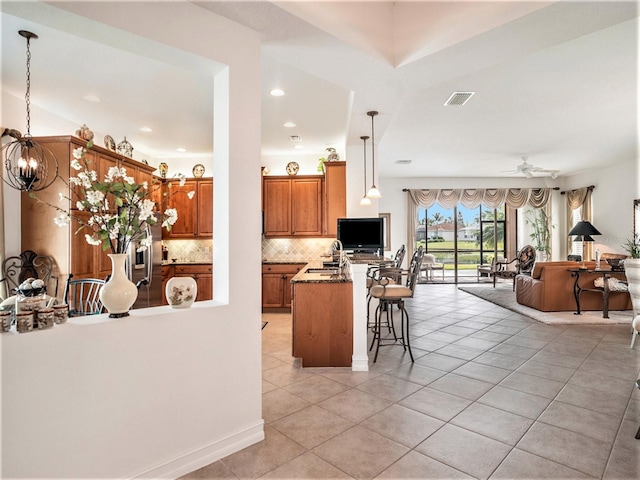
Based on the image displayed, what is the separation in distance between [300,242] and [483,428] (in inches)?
184

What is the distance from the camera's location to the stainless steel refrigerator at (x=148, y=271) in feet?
16.5

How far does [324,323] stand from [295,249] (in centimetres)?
333

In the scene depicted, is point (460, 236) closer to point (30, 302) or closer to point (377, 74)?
point (377, 74)

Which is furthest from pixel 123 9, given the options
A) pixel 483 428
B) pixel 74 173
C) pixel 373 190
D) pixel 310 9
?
pixel 373 190

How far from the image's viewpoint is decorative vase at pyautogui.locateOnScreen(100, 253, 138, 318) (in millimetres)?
1772

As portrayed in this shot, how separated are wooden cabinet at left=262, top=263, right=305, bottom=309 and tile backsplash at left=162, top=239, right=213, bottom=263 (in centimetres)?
Result: 138

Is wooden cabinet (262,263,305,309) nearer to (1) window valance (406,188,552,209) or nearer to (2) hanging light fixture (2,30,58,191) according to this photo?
(2) hanging light fixture (2,30,58,191)

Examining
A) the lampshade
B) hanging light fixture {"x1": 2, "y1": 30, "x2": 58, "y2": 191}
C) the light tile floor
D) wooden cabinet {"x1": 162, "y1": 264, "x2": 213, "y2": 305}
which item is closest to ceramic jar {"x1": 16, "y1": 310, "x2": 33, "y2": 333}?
the light tile floor

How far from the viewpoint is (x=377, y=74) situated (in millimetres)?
2941

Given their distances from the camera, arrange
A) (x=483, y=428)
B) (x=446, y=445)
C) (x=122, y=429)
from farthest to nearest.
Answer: (x=483, y=428)
(x=446, y=445)
(x=122, y=429)

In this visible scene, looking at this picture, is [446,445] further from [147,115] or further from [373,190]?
[147,115]

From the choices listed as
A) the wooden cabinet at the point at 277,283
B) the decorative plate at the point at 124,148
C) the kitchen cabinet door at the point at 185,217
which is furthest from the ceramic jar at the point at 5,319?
the kitchen cabinet door at the point at 185,217

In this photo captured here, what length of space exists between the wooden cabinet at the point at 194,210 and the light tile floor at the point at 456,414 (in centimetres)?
312

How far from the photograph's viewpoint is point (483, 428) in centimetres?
231
